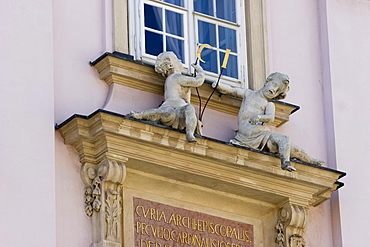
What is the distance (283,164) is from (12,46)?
8.70 ft

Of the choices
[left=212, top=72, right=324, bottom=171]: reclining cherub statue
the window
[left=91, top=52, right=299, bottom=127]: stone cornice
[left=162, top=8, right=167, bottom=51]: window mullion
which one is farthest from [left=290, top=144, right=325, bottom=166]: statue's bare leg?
[left=162, top=8, right=167, bottom=51]: window mullion

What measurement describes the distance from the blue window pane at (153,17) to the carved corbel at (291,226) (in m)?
2.05

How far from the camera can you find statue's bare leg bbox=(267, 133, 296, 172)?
42.4ft

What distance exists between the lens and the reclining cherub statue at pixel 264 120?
42.9ft

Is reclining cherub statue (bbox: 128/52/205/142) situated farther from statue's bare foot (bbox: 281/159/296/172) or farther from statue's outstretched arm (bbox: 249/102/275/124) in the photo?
statue's bare foot (bbox: 281/159/296/172)

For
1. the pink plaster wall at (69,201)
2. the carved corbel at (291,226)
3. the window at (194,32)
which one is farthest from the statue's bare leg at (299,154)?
the pink plaster wall at (69,201)

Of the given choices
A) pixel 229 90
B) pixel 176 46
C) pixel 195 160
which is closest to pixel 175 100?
pixel 195 160

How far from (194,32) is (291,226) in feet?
6.76

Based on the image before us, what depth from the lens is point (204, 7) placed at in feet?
45.6

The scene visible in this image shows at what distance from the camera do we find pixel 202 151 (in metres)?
12.6

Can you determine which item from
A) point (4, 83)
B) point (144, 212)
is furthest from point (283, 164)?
point (4, 83)

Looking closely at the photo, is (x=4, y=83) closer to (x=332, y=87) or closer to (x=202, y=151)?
(x=202, y=151)

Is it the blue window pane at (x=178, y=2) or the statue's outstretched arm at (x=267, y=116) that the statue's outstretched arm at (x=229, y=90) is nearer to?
the statue's outstretched arm at (x=267, y=116)

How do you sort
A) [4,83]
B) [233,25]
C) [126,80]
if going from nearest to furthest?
[4,83], [126,80], [233,25]
